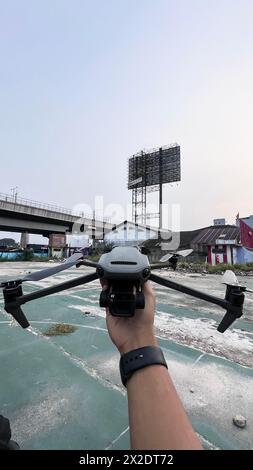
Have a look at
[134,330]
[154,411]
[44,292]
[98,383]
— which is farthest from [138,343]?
[98,383]

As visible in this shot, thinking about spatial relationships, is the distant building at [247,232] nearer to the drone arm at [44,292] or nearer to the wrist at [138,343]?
the drone arm at [44,292]

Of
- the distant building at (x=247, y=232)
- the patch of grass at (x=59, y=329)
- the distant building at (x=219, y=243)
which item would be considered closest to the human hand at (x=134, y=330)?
the patch of grass at (x=59, y=329)

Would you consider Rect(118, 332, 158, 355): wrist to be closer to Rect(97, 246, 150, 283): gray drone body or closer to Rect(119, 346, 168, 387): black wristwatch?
Rect(119, 346, 168, 387): black wristwatch

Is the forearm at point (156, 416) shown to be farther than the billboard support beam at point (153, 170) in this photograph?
No

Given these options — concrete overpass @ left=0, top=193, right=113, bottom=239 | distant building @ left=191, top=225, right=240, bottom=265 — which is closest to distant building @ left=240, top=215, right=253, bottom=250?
distant building @ left=191, top=225, right=240, bottom=265

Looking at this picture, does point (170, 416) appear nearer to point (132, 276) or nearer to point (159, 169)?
point (132, 276)

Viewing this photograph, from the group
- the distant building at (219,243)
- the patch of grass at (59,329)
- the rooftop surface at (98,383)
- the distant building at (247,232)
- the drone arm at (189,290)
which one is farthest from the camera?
the distant building at (219,243)
